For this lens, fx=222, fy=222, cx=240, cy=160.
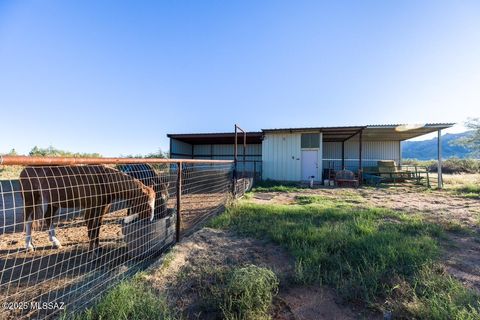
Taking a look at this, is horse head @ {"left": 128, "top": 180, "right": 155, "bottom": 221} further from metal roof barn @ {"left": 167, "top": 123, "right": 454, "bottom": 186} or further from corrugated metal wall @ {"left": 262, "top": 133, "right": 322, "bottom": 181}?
corrugated metal wall @ {"left": 262, "top": 133, "right": 322, "bottom": 181}

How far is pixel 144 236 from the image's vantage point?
3002 millimetres

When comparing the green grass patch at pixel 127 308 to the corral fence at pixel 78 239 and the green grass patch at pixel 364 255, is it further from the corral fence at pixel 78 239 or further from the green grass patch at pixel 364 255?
the green grass patch at pixel 364 255

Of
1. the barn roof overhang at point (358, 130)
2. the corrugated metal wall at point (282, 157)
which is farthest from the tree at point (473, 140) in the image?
the corrugated metal wall at point (282, 157)

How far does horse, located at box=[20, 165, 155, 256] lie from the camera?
3100mm

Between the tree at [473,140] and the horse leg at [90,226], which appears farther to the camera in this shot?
the tree at [473,140]

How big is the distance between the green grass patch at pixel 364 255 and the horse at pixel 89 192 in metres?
1.45

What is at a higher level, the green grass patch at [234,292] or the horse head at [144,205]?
the horse head at [144,205]

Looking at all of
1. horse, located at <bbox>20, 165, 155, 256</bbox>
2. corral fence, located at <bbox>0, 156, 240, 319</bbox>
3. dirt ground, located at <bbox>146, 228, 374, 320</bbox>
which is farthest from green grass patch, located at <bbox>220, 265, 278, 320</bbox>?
horse, located at <bbox>20, 165, 155, 256</bbox>

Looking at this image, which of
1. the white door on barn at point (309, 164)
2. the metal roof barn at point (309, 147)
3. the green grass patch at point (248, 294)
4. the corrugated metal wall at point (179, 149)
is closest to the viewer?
the green grass patch at point (248, 294)

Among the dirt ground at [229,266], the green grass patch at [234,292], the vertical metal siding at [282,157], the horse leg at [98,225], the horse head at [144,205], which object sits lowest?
the dirt ground at [229,266]

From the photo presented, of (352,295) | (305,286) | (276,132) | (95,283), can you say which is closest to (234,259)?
(305,286)

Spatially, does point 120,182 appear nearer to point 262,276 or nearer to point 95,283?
point 95,283

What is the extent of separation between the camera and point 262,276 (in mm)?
2018

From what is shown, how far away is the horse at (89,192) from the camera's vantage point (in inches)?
122
